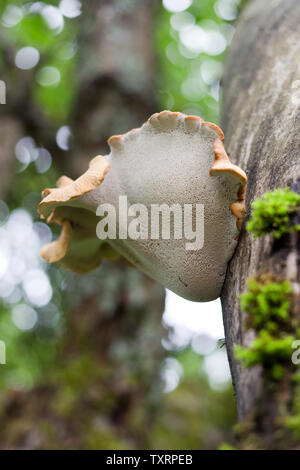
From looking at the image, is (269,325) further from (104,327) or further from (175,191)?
(104,327)

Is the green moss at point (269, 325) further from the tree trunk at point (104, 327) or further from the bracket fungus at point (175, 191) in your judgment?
the tree trunk at point (104, 327)

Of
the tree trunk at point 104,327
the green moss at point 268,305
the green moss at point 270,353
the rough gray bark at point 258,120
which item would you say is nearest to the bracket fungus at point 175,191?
the rough gray bark at point 258,120

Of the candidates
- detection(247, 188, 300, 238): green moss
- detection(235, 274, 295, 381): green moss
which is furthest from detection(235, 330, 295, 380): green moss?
detection(247, 188, 300, 238): green moss

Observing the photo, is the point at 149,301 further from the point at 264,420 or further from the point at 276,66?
the point at 264,420

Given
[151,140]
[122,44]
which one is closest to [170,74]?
[122,44]

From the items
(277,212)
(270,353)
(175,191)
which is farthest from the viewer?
(175,191)

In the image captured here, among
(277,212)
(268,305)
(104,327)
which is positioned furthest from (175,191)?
(104,327)

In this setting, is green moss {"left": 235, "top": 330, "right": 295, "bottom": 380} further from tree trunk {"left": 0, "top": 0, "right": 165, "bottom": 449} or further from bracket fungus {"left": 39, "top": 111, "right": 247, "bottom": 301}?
tree trunk {"left": 0, "top": 0, "right": 165, "bottom": 449}

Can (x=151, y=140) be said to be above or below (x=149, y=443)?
above
